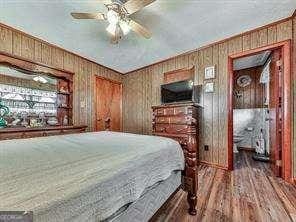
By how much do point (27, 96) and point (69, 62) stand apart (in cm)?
110

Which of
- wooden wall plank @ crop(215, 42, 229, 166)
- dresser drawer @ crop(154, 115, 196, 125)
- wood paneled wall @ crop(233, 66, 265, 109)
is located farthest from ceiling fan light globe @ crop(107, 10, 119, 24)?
wood paneled wall @ crop(233, 66, 265, 109)

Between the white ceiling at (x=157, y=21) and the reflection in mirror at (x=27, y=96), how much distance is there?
2.50 feet

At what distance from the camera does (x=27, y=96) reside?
9.87 ft

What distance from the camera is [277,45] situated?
8.63 ft

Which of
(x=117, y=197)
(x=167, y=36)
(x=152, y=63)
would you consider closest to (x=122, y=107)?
(x=152, y=63)

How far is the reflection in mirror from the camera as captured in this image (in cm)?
276

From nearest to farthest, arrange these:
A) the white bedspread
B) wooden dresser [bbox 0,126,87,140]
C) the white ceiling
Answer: the white bedspread, the white ceiling, wooden dresser [bbox 0,126,87,140]

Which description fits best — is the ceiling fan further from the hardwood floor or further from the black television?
the hardwood floor

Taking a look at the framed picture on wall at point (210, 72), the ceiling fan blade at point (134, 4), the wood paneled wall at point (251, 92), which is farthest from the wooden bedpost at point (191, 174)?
the wood paneled wall at point (251, 92)

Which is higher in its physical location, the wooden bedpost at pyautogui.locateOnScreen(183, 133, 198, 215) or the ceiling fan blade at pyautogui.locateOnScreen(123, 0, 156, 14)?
the ceiling fan blade at pyautogui.locateOnScreen(123, 0, 156, 14)

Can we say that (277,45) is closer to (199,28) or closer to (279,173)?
(199,28)

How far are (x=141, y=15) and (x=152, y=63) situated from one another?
6.56 feet

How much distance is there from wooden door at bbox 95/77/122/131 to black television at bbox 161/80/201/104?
5.41 feet

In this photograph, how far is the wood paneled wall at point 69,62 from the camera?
8.90ft
